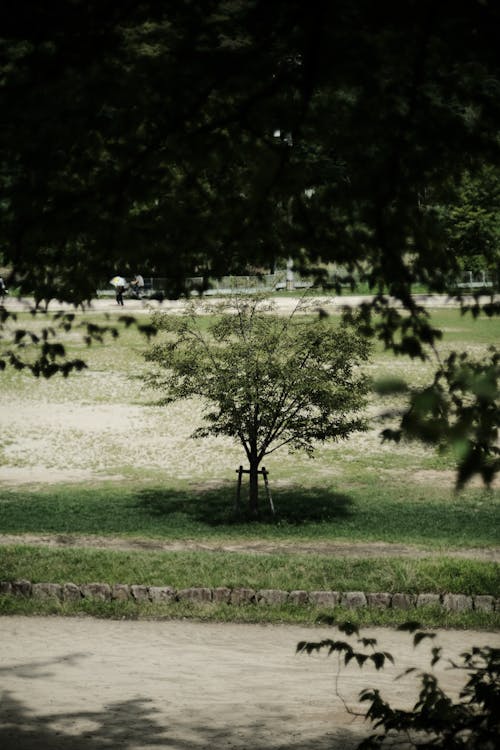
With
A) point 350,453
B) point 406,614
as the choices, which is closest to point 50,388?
point 350,453

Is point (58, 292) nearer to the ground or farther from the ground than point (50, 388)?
farther from the ground

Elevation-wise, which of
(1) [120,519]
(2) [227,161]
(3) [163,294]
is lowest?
(1) [120,519]

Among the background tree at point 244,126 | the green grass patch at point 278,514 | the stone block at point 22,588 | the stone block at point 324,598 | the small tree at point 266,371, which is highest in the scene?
the background tree at point 244,126

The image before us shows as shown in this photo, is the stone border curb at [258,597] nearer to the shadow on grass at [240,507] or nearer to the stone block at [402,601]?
the stone block at [402,601]

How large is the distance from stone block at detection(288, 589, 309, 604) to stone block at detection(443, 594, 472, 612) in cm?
168

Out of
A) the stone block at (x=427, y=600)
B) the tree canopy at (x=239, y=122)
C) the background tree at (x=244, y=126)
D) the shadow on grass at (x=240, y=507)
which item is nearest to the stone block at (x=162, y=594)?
the stone block at (x=427, y=600)

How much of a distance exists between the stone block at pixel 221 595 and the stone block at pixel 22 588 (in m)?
2.33

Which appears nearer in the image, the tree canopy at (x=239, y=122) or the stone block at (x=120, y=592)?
the tree canopy at (x=239, y=122)

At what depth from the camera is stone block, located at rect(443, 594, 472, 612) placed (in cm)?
1364

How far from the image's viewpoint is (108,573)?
14492 mm

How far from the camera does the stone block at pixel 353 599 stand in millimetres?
13708

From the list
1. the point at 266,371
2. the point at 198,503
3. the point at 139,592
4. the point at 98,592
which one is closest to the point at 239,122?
the point at 139,592

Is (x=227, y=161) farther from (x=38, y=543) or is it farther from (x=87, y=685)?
(x=38, y=543)

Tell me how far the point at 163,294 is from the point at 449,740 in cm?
353
